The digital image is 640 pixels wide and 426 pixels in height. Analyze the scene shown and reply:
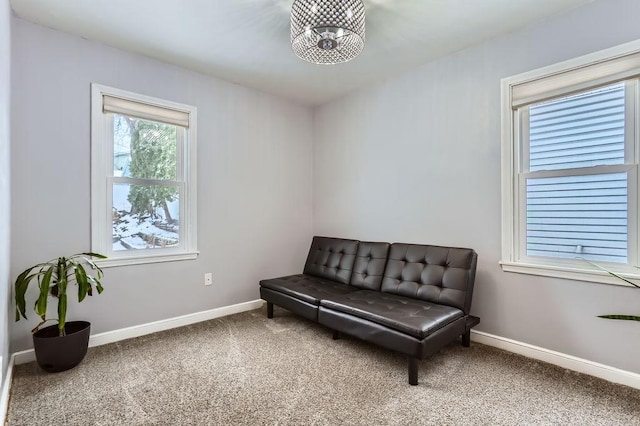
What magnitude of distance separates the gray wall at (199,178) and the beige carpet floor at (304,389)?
566 millimetres

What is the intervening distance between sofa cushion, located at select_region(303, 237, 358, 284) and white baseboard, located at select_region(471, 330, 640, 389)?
124cm

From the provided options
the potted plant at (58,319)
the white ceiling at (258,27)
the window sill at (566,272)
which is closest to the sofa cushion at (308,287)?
the window sill at (566,272)

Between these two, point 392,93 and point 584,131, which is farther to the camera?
point 392,93

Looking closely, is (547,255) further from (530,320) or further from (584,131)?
(584,131)

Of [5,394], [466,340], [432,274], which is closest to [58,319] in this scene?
[5,394]

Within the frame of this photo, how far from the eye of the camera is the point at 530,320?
7.79 feet

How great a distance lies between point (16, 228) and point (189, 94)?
176 cm

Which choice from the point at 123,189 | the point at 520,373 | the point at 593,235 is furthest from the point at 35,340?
the point at 593,235

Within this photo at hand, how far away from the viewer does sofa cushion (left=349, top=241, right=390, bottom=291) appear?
2.95 m

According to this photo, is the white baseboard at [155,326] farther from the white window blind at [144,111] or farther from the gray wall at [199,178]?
the white window blind at [144,111]

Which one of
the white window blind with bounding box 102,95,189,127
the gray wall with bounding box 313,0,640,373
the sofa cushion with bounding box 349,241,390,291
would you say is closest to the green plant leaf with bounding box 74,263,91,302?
the white window blind with bounding box 102,95,189,127

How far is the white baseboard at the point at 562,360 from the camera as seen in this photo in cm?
199

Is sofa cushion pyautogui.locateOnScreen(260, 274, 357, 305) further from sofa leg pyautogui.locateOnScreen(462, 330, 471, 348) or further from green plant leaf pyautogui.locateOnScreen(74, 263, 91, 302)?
green plant leaf pyautogui.locateOnScreen(74, 263, 91, 302)

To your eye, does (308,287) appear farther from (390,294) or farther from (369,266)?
(390,294)
